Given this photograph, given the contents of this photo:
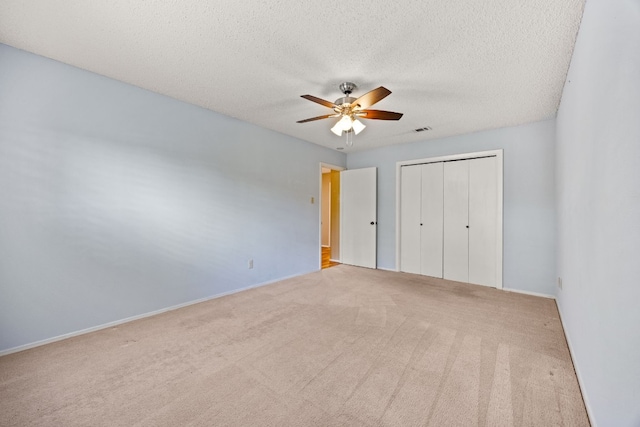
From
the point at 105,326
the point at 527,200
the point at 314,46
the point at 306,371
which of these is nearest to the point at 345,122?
the point at 314,46

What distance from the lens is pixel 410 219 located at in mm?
4707

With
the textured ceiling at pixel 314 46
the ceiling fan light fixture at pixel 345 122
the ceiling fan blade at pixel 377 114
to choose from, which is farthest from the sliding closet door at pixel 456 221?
the ceiling fan light fixture at pixel 345 122

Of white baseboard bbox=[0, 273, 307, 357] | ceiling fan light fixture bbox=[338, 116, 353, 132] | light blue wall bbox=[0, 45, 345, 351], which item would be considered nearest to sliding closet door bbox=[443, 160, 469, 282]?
ceiling fan light fixture bbox=[338, 116, 353, 132]

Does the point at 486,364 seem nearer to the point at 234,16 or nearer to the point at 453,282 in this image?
the point at 453,282

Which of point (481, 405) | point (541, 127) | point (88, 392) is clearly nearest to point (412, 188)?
point (541, 127)

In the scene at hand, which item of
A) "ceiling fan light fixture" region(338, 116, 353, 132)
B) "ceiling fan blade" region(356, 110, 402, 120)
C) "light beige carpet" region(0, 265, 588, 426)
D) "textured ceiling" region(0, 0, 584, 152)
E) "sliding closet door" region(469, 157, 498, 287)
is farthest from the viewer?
"sliding closet door" region(469, 157, 498, 287)

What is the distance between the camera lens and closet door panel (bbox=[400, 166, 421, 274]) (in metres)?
4.62

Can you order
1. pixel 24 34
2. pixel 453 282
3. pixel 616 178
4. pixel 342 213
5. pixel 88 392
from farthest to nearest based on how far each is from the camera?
1. pixel 342 213
2. pixel 453 282
3. pixel 24 34
4. pixel 88 392
5. pixel 616 178

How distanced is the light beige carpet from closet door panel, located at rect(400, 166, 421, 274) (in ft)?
5.57

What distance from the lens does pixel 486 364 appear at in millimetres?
1953

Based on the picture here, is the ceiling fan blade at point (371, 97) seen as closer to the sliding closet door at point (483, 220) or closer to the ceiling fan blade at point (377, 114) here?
the ceiling fan blade at point (377, 114)

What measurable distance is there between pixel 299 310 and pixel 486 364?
6.07 feet

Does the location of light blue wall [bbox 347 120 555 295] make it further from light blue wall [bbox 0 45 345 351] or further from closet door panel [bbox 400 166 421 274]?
light blue wall [bbox 0 45 345 351]

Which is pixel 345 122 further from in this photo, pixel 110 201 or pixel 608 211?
pixel 110 201
